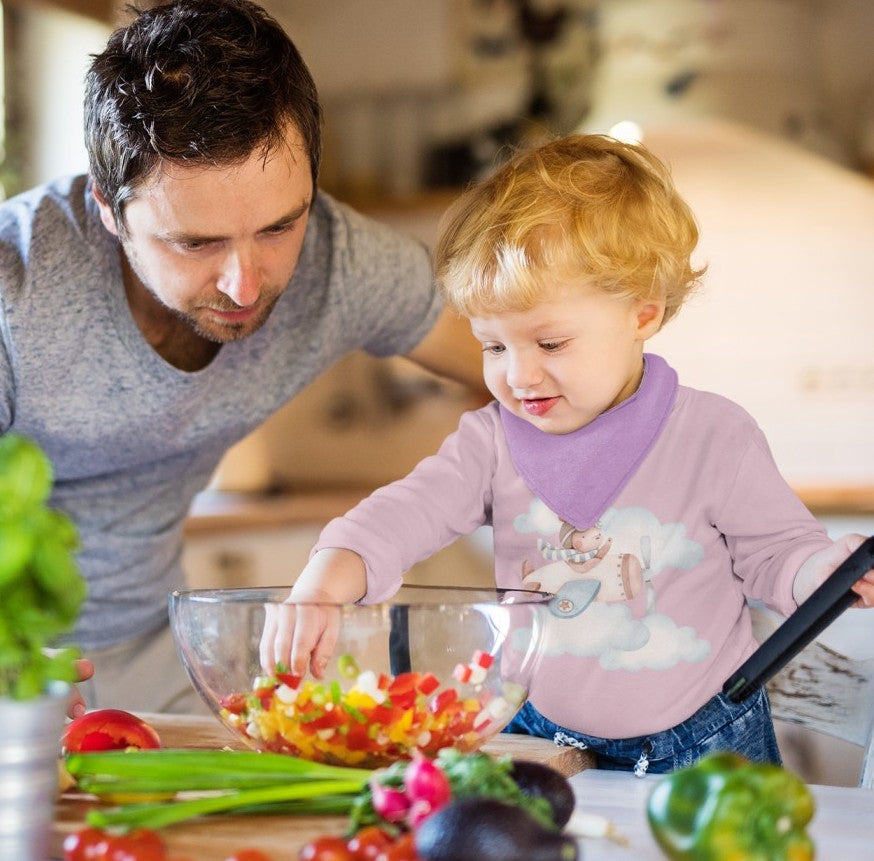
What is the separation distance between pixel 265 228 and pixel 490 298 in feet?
1.25

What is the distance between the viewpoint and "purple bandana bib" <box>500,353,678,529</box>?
3.94 feet

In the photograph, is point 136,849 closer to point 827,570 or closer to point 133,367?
point 827,570

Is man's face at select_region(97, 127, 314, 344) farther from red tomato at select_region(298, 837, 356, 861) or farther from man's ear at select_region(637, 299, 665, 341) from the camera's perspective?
red tomato at select_region(298, 837, 356, 861)

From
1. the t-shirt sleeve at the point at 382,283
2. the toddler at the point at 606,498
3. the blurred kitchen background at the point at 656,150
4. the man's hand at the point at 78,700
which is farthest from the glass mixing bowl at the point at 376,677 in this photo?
the blurred kitchen background at the point at 656,150

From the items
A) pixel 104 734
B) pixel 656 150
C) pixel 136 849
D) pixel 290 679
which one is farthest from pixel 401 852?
pixel 656 150

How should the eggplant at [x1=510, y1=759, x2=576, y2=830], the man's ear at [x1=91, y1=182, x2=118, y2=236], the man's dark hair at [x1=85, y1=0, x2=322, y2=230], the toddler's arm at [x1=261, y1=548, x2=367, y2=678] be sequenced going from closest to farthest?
the eggplant at [x1=510, y1=759, x2=576, y2=830], the toddler's arm at [x1=261, y1=548, x2=367, y2=678], the man's dark hair at [x1=85, y1=0, x2=322, y2=230], the man's ear at [x1=91, y1=182, x2=118, y2=236]

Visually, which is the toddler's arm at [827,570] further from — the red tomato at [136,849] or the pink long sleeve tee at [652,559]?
the red tomato at [136,849]

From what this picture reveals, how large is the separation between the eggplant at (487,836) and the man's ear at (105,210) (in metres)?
1.05

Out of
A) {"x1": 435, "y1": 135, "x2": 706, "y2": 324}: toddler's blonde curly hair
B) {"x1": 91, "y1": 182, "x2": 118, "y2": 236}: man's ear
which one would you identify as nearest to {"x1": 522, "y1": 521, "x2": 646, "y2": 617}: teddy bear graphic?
{"x1": 435, "y1": 135, "x2": 706, "y2": 324}: toddler's blonde curly hair

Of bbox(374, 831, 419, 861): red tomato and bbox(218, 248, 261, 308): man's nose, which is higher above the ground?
bbox(218, 248, 261, 308): man's nose

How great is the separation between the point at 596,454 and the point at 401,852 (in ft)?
1.95

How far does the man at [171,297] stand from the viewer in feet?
4.57

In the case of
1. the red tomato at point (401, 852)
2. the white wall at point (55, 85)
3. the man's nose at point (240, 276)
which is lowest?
the red tomato at point (401, 852)

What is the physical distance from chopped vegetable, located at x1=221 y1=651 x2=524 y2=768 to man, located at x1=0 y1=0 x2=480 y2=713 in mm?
350
